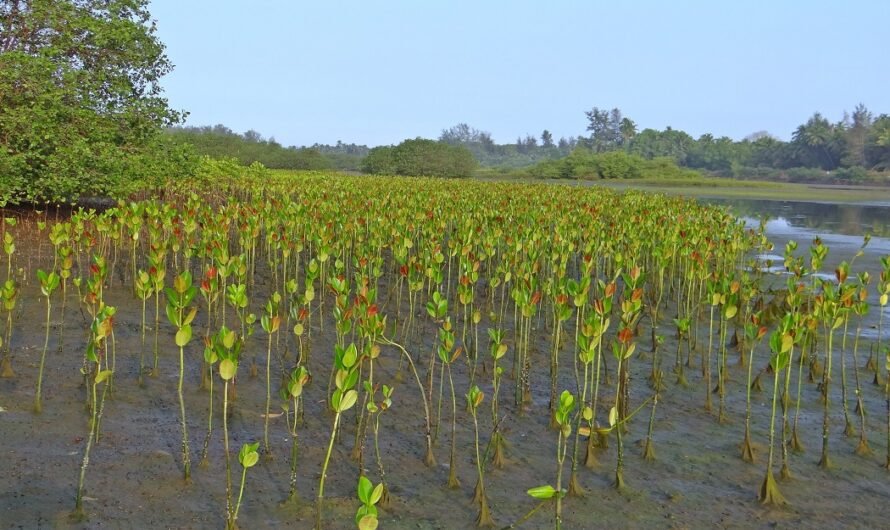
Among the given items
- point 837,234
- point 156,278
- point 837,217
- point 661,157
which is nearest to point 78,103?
point 156,278

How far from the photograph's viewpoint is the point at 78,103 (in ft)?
48.1

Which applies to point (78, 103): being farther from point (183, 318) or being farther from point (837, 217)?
point (837, 217)

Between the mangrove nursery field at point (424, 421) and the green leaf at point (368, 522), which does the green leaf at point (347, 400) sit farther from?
the green leaf at point (368, 522)

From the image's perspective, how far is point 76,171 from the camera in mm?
13562

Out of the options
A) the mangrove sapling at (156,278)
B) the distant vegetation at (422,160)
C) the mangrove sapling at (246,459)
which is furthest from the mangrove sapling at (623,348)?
the distant vegetation at (422,160)

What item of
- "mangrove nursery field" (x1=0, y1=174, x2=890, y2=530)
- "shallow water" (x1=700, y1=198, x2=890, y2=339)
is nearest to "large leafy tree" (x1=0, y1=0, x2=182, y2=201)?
"mangrove nursery field" (x1=0, y1=174, x2=890, y2=530)

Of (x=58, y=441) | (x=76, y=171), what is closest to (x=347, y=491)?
(x=58, y=441)

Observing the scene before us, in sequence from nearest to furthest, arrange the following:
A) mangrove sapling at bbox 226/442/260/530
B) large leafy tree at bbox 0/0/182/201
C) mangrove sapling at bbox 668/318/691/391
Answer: mangrove sapling at bbox 226/442/260/530, mangrove sapling at bbox 668/318/691/391, large leafy tree at bbox 0/0/182/201

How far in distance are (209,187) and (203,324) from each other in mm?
14566

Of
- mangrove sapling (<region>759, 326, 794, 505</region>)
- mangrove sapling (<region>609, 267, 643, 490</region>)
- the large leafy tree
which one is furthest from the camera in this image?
the large leafy tree

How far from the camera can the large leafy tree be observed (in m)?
12.8

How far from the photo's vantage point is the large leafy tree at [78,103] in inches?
504

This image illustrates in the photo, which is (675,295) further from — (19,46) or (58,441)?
(19,46)

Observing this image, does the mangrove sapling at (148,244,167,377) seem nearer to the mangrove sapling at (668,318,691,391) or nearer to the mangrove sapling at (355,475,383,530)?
the mangrove sapling at (355,475,383,530)
